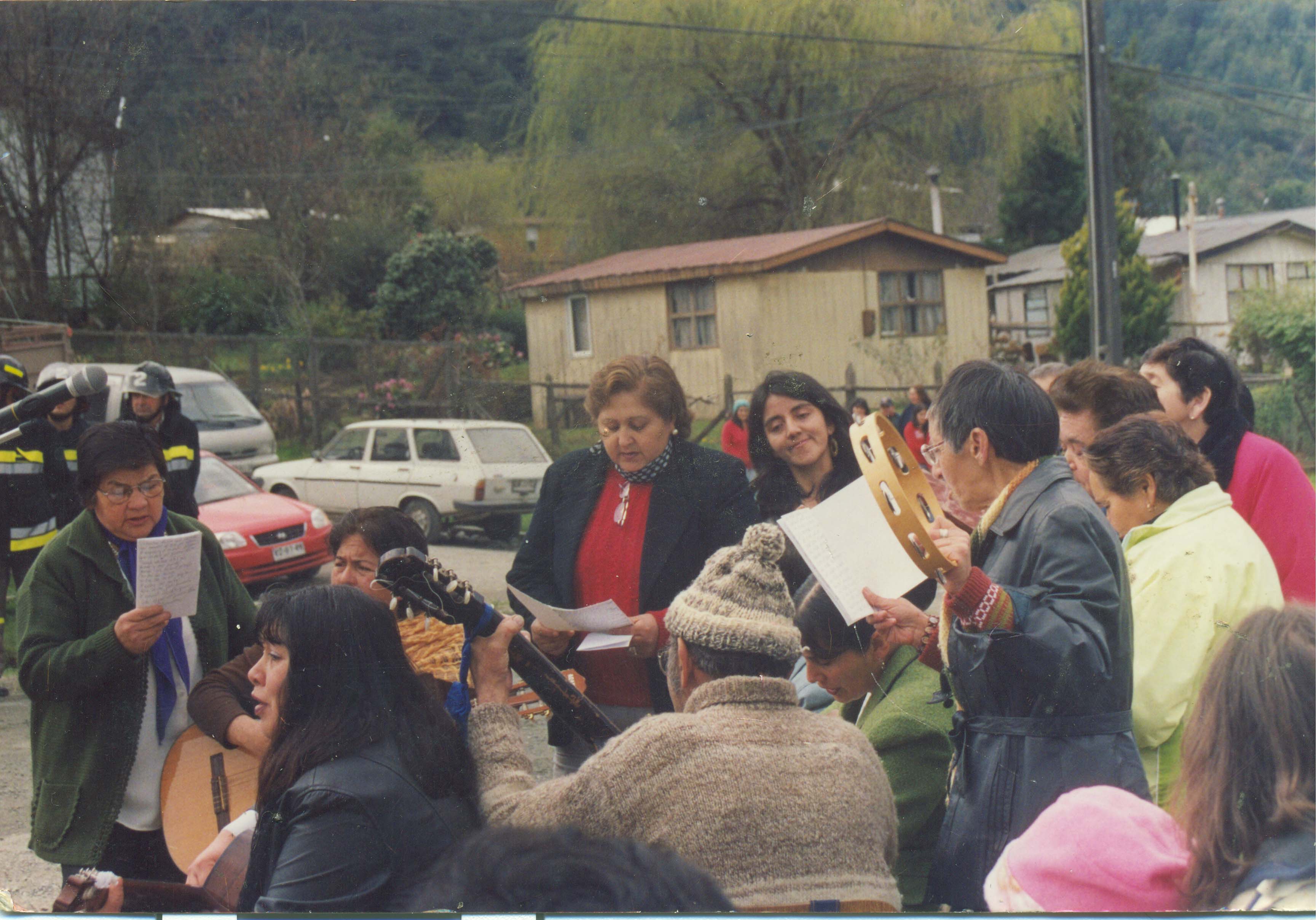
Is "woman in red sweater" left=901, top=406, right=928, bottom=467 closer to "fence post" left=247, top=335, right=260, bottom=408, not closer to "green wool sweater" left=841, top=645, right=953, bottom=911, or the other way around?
"green wool sweater" left=841, top=645, right=953, bottom=911

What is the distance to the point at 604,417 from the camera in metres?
2.58

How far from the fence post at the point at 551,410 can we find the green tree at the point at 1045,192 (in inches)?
53.5

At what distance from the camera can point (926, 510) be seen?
188 cm

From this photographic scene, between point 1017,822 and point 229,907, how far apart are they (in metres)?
1.61

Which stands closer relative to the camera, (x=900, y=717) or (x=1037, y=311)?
(x=900, y=717)

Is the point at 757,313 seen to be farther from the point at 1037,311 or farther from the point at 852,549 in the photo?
the point at 1037,311

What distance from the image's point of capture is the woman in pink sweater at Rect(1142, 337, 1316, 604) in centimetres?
279

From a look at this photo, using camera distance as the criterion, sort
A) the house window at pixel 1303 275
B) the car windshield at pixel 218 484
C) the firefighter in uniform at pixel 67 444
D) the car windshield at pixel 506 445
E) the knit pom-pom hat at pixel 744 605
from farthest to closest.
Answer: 1. the firefighter in uniform at pixel 67 444
2. the car windshield at pixel 218 484
3. the house window at pixel 1303 275
4. the car windshield at pixel 506 445
5. the knit pom-pom hat at pixel 744 605

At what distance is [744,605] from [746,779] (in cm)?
27

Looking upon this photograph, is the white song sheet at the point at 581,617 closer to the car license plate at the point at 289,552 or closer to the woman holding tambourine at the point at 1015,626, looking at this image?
the woman holding tambourine at the point at 1015,626

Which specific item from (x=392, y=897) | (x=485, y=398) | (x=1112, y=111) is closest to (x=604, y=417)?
(x=485, y=398)

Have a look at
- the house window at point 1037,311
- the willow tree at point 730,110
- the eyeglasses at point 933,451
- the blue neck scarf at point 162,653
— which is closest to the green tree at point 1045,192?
the house window at point 1037,311

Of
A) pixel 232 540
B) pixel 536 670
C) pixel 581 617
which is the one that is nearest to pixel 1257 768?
pixel 536 670

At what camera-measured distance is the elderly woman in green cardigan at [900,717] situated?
2.13 m
